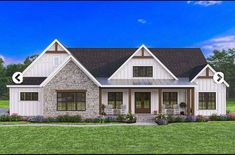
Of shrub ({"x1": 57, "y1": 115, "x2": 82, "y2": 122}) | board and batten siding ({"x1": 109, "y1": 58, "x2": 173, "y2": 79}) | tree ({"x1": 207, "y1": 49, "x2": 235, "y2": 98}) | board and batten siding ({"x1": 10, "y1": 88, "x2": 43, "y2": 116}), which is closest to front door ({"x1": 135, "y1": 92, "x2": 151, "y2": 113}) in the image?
board and batten siding ({"x1": 109, "y1": 58, "x2": 173, "y2": 79})

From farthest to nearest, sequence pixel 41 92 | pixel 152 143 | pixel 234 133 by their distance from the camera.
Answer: pixel 41 92 < pixel 234 133 < pixel 152 143

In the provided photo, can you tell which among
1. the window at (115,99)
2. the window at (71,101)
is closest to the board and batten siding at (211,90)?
the window at (115,99)

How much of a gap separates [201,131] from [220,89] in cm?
1205

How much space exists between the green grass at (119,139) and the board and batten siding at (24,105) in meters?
8.23

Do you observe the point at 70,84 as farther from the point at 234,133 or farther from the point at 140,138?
the point at 234,133

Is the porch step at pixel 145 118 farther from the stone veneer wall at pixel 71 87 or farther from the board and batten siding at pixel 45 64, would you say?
the board and batten siding at pixel 45 64

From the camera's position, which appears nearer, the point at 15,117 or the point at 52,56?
the point at 15,117

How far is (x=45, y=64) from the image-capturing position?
33.4 meters

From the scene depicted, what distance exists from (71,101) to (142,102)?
744 cm

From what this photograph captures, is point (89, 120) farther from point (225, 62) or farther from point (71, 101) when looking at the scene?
point (225, 62)

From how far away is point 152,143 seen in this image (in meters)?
17.3

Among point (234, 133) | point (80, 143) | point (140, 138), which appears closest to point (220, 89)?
point (234, 133)

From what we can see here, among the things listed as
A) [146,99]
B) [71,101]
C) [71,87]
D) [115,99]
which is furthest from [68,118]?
[146,99]

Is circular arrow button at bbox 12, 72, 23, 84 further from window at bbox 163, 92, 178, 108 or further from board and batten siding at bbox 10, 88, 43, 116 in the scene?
window at bbox 163, 92, 178, 108
